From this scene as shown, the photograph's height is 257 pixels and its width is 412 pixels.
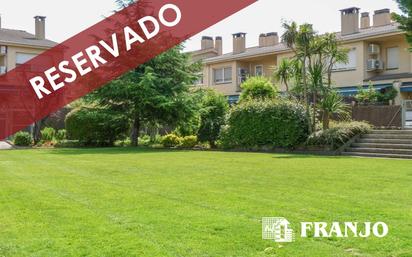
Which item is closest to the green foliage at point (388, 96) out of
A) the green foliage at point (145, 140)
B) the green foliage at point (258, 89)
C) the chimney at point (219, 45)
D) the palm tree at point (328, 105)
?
the green foliage at point (258, 89)

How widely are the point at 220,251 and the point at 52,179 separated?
7.38 m

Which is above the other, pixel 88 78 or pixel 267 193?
pixel 88 78

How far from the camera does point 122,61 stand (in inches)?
1159

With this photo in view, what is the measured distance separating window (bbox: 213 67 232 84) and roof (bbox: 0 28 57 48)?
17.6 metres

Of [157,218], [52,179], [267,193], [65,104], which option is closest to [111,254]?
[157,218]

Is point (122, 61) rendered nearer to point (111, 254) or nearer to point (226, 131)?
point (226, 131)

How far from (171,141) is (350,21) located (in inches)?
791

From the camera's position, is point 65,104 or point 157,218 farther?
point 65,104

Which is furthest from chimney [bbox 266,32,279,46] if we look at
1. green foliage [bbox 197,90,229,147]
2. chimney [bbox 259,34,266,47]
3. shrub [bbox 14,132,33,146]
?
shrub [bbox 14,132,33,146]

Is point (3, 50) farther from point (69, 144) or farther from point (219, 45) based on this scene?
point (69, 144)

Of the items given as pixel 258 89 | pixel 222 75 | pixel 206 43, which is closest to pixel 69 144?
pixel 258 89

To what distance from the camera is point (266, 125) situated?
2464 centimetres

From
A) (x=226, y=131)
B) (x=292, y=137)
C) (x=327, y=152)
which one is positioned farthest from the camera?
(x=226, y=131)

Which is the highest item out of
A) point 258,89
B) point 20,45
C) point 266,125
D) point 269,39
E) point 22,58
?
point 269,39
